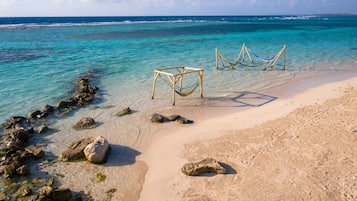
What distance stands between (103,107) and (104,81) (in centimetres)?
474

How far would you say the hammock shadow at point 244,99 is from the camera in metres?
12.0

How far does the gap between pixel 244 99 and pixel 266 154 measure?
17.2 feet

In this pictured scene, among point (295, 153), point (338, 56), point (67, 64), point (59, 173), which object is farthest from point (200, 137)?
point (338, 56)

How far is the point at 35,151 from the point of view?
8227 millimetres

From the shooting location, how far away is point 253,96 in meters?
13.0

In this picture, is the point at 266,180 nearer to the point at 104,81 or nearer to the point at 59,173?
the point at 59,173

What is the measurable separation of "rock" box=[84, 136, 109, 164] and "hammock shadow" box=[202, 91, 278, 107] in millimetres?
5574

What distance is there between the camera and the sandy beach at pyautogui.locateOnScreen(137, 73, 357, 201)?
6270 millimetres

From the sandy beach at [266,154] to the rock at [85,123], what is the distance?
2.58m

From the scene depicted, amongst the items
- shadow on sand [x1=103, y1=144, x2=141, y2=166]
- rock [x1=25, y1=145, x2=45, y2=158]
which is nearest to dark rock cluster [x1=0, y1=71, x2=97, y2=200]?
rock [x1=25, y1=145, x2=45, y2=158]

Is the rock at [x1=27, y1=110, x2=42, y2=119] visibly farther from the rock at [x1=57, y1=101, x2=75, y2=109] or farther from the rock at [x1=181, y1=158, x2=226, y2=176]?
the rock at [x1=181, y1=158, x2=226, y2=176]

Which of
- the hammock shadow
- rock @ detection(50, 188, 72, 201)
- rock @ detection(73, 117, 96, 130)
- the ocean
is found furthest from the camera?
the hammock shadow

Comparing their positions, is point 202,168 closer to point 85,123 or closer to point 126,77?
point 85,123

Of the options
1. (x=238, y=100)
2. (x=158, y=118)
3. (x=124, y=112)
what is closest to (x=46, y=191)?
(x=158, y=118)
